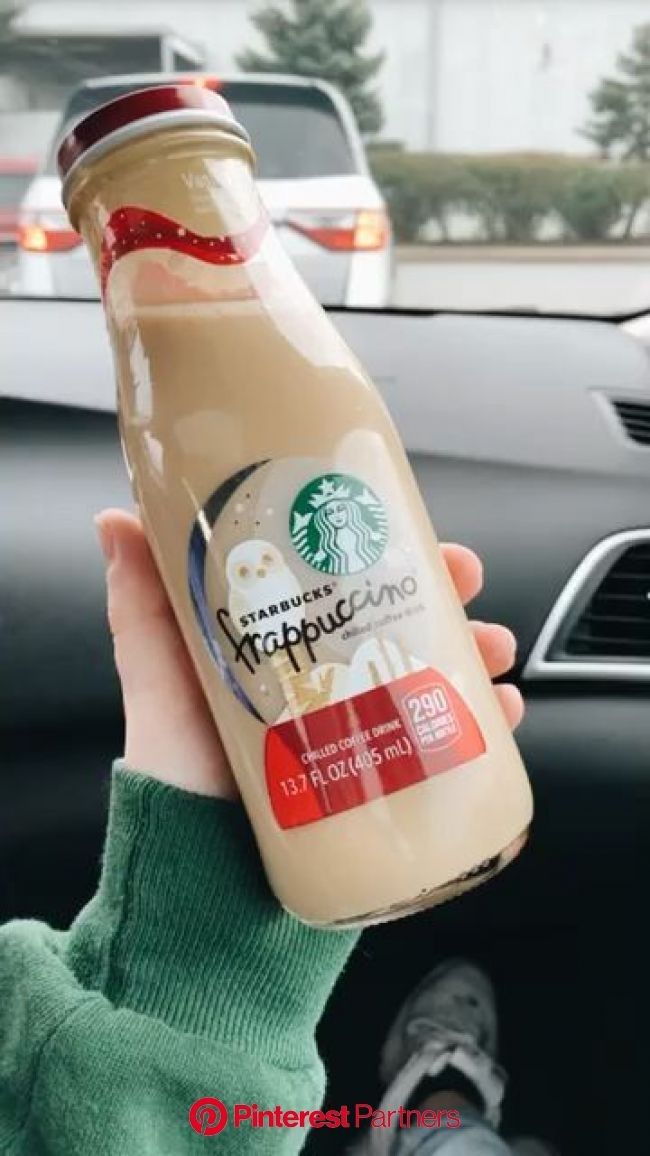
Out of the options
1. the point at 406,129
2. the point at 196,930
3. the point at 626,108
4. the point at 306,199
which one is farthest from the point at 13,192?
the point at 196,930

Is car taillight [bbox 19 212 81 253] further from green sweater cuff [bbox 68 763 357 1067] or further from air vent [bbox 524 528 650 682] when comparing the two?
green sweater cuff [bbox 68 763 357 1067]

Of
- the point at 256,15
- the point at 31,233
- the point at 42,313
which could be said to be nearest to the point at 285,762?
the point at 42,313

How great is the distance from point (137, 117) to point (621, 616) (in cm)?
81

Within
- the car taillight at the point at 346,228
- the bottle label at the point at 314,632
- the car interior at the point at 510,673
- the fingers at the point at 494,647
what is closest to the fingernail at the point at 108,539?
the bottle label at the point at 314,632

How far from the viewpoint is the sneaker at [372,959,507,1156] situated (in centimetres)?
137

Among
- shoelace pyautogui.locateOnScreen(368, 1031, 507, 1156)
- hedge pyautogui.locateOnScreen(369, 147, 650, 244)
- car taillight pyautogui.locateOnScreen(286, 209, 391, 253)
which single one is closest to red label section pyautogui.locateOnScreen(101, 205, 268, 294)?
shoelace pyautogui.locateOnScreen(368, 1031, 507, 1156)

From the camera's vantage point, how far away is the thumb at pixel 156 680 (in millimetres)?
813

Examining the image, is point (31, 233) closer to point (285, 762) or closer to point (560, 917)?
point (560, 917)

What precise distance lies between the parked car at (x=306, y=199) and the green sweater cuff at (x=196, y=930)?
0.99 meters

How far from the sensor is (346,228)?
2.62 meters

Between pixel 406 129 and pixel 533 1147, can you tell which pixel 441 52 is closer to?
pixel 406 129

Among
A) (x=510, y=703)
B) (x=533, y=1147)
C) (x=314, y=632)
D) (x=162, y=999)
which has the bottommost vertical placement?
(x=533, y=1147)

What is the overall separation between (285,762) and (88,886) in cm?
71

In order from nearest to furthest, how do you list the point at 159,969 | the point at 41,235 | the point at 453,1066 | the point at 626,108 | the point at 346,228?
the point at 159,969, the point at 453,1066, the point at 41,235, the point at 346,228, the point at 626,108
